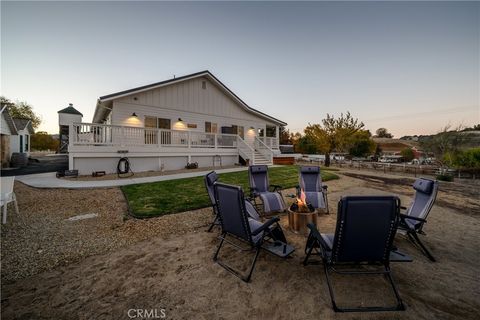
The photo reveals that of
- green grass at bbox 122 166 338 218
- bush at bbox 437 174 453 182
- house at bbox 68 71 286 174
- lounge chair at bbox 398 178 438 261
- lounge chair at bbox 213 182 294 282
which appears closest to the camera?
lounge chair at bbox 213 182 294 282

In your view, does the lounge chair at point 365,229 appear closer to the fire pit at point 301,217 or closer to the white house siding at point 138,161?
the fire pit at point 301,217

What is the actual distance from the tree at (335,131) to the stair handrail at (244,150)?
10.9 meters

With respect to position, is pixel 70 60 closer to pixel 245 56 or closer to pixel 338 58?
pixel 245 56

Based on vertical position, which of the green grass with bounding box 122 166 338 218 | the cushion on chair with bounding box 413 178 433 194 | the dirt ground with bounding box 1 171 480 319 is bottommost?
the dirt ground with bounding box 1 171 480 319

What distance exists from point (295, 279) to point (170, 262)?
77.6 inches

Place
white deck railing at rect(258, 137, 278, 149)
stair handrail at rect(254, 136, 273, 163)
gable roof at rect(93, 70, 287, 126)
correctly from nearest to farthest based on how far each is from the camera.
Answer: gable roof at rect(93, 70, 287, 126) → stair handrail at rect(254, 136, 273, 163) → white deck railing at rect(258, 137, 278, 149)

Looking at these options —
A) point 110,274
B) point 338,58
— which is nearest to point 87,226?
point 110,274

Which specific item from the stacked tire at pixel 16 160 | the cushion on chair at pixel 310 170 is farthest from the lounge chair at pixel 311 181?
the stacked tire at pixel 16 160

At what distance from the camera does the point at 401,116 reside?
64125mm

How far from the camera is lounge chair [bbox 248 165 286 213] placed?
17.5ft

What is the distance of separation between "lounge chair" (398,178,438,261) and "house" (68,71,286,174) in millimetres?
10999

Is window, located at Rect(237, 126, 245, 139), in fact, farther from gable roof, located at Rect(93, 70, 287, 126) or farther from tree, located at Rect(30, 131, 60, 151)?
tree, located at Rect(30, 131, 60, 151)

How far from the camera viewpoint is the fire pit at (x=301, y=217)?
412cm

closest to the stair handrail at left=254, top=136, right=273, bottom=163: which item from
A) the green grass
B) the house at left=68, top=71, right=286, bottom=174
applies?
the house at left=68, top=71, right=286, bottom=174
